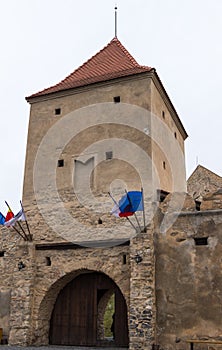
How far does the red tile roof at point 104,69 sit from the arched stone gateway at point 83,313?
629cm

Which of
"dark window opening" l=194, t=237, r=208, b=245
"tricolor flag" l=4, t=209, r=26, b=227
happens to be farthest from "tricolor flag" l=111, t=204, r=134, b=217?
"tricolor flag" l=4, t=209, r=26, b=227

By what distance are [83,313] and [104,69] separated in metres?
8.12

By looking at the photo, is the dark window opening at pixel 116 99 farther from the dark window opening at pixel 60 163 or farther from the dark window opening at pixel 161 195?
the dark window opening at pixel 161 195

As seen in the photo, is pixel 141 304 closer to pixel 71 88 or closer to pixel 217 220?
pixel 217 220

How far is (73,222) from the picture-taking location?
11797 millimetres

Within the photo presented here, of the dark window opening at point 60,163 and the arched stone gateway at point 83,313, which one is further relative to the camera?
the dark window opening at point 60,163

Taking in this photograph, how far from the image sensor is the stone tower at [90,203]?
10.8 metres

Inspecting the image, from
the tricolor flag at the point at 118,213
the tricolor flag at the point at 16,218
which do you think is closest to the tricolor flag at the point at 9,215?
the tricolor flag at the point at 16,218

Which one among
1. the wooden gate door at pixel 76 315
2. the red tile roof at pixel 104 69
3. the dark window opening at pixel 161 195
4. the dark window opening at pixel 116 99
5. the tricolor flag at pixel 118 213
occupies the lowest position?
the wooden gate door at pixel 76 315

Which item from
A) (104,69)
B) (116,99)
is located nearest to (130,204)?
(116,99)

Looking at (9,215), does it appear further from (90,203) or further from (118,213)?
(118,213)

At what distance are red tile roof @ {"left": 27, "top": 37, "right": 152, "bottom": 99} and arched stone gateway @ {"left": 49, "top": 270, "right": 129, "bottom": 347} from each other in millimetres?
6292

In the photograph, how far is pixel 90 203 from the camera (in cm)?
1191

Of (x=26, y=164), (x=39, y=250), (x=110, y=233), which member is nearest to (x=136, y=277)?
(x=110, y=233)
